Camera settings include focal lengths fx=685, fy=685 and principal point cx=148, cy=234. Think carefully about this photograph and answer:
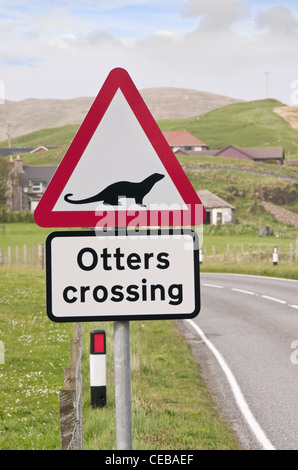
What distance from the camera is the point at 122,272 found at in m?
3.25

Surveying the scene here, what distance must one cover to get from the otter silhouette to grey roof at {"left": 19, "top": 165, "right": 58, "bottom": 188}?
93573 mm

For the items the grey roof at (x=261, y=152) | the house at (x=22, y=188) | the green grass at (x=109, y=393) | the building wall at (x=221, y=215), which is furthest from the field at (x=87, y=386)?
the grey roof at (x=261, y=152)

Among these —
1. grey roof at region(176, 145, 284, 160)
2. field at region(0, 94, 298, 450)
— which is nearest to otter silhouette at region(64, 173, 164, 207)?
field at region(0, 94, 298, 450)

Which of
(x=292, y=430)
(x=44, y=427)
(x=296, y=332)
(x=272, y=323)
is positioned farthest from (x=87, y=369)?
(x=272, y=323)

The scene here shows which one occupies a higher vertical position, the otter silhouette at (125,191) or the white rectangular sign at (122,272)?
the otter silhouette at (125,191)

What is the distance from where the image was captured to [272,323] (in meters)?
16.4

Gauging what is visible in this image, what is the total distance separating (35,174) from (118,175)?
317ft

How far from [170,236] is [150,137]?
48 centimetres

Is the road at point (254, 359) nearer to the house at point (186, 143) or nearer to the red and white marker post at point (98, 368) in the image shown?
the red and white marker post at point (98, 368)

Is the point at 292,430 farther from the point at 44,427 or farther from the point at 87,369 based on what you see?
the point at 87,369

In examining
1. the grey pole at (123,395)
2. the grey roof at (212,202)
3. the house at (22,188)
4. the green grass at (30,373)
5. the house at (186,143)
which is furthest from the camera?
the house at (186,143)

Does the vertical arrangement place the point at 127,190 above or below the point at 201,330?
above

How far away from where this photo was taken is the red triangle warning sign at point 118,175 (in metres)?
3.24

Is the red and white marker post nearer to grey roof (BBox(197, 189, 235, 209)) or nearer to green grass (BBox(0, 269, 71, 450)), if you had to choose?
green grass (BBox(0, 269, 71, 450))
